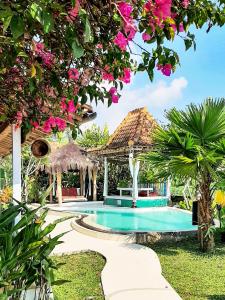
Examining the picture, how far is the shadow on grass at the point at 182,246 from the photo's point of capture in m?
8.64

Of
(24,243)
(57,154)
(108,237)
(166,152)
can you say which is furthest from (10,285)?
(57,154)

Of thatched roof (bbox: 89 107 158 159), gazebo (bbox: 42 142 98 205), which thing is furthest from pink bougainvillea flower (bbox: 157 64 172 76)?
gazebo (bbox: 42 142 98 205)

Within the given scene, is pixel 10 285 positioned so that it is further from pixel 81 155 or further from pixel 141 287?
pixel 81 155

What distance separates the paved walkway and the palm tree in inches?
63.1

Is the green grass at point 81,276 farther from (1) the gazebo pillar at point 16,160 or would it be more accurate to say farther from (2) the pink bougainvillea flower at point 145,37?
(2) the pink bougainvillea flower at point 145,37

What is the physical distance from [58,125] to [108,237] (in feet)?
20.2

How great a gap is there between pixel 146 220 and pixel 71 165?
1061 centimetres

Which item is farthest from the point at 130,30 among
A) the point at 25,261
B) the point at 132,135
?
the point at 132,135

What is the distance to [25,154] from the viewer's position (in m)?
26.3

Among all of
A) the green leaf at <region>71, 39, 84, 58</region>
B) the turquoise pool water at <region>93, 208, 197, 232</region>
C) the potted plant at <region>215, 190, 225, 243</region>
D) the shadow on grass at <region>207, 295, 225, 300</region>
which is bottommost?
the turquoise pool water at <region>93, 208, 197, 232</region>

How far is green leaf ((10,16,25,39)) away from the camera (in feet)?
5.02

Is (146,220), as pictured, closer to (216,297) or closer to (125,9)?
(216,297)

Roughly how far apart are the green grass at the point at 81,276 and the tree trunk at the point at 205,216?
2.27 m

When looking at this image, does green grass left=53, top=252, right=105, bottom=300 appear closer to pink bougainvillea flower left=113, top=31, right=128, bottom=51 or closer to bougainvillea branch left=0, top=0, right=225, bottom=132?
bougainvillea branch left=0, top=0, right=225, bottom=132
